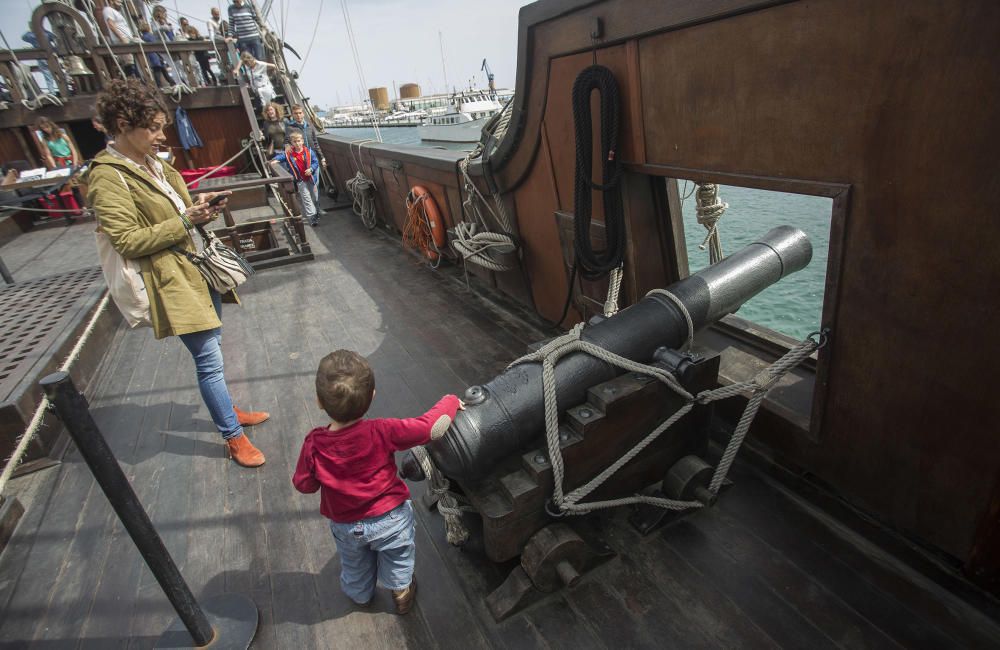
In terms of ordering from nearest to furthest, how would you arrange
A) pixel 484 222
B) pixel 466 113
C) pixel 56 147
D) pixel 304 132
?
1. pixel 484 222
2. pixel 56 147
3. pixel 304 132
4. pixel 466 113

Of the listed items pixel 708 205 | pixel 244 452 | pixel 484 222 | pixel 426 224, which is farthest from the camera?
pixel 426 224

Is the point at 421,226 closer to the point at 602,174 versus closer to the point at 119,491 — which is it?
the point at 602,174

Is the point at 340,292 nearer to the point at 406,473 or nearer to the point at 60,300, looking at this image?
the point at 60,300

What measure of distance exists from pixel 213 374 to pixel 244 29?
1015cm

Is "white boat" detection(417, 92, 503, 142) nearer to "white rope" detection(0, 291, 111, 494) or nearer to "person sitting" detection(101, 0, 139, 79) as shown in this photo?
"person sitting" detection(101, 0, 139, 79)

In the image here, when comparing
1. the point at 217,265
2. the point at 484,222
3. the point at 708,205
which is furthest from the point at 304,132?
the point at 708,205

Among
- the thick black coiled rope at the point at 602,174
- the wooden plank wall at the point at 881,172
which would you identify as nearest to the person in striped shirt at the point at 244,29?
the thick black coiled rope at the point at 602,174

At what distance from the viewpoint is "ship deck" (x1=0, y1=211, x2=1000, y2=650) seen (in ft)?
4.99

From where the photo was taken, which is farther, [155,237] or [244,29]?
[244,29]

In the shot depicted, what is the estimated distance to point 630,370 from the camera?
1.73 metres

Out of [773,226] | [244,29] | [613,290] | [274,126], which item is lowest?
[773,226]

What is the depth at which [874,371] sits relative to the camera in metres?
1.56

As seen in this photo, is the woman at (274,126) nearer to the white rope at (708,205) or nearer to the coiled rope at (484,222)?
the coiled rope at (484,222)

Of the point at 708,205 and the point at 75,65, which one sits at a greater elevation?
the point at 75,65
